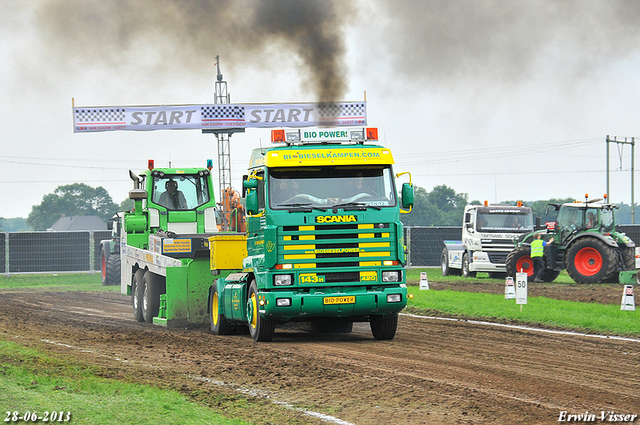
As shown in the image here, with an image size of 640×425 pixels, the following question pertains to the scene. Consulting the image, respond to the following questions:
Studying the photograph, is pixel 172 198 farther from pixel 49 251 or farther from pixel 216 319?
pixel 49 251

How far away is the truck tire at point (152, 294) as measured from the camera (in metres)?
17.1

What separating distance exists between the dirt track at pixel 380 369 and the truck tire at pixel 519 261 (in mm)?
13868

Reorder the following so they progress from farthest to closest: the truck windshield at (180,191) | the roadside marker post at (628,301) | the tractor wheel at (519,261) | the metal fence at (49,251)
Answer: the metal fence at (49,251), the tractor wheel at (519,261), the truck windshield at (180,191), the roadside marker post at (628,301)

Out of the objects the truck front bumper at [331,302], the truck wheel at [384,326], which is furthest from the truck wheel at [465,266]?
the truck front bumper at [331,302]

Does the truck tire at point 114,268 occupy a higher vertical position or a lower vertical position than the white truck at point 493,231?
lower

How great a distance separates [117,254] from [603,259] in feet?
57.0

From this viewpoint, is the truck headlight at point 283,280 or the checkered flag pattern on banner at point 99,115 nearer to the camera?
the truck headlight at point 283,280

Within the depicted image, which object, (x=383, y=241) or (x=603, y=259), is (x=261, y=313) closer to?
(x=383, y=241)

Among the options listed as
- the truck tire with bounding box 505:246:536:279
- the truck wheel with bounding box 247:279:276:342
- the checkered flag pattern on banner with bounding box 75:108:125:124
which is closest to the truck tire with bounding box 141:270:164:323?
the truck wheel with bounding box 247:279:276:342

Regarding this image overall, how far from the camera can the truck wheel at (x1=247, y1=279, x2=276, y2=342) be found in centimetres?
1340

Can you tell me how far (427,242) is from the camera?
41.7m

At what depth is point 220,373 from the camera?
1030 centimetres

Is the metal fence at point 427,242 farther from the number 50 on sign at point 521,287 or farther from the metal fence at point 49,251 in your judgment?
the number 50 on sign at point 521,287

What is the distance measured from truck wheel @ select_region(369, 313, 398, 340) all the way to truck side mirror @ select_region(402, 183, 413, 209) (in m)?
2.00
